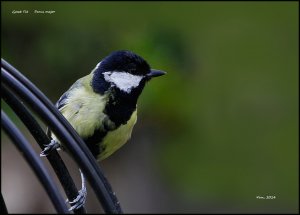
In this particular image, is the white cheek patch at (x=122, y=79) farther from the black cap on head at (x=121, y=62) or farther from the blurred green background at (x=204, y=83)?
the blurred green background at (x=204, y=83)

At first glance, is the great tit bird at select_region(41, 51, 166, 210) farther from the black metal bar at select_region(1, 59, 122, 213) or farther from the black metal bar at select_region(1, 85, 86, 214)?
the black metal bar at select_region(1, 59, 122, 213)

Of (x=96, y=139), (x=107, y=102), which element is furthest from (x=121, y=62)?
(x=96, y=139)

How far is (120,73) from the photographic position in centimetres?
175

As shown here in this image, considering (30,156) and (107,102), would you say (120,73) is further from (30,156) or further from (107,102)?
(30,156)

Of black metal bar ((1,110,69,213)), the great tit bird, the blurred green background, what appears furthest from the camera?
the blurred green background

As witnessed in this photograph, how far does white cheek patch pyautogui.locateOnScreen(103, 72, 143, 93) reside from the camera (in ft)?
5.68

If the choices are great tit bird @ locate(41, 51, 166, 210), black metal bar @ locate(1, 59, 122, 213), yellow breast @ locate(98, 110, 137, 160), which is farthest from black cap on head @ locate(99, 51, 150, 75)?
black metal bar @ locate(1, 59, 122, 213)

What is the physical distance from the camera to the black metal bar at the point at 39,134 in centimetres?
111

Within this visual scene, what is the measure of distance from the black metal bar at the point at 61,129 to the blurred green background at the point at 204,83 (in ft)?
6.23

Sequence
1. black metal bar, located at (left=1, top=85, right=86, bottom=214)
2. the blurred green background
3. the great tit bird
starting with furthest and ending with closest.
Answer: the blurred green background, the great tit bird, black metal bar, located at (left=1, top=85, right=86, bottom=214)

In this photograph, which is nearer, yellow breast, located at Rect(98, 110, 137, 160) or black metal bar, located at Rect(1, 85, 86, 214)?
black metal bar, located at Rect(1, 85, 86, 214)

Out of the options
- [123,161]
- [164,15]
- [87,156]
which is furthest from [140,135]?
[87,156]

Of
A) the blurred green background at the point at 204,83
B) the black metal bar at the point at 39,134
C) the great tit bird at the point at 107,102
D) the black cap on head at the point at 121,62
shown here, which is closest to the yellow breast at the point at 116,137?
the great tit bird at the point at 107,102

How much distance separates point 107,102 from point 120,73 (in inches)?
4.2
